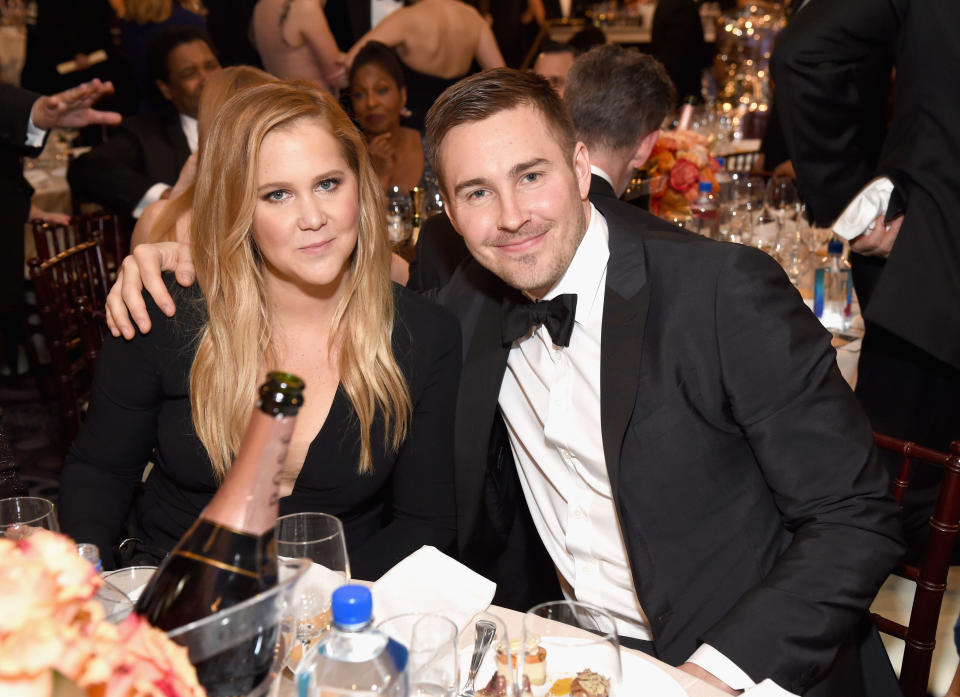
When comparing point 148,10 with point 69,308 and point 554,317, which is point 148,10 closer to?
point 69,308

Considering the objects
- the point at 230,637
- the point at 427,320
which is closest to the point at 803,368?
the point at 427,320

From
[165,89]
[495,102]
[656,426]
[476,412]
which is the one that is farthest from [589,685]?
[165,89]

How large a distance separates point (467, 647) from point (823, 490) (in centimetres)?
68

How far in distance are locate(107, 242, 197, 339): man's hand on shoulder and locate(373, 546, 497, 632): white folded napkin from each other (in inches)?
33.7

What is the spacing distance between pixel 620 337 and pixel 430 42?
13.2 ft

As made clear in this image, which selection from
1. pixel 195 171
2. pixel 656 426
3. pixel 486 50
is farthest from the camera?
pixel 486 50

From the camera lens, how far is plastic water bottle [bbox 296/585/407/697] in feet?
2.89

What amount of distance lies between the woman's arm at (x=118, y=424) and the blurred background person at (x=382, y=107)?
261 centimetres

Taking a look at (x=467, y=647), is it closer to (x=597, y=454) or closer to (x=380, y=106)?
(x=597, y=454)

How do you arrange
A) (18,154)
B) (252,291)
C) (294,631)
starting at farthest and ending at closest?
1. (18,154)
2. (252,291)
3. (294,631)

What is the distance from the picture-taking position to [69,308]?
8.89ft

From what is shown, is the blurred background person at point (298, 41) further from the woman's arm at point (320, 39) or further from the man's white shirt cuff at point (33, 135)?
the man's white shirt cuff at point (33, 135)

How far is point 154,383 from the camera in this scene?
6.50ft

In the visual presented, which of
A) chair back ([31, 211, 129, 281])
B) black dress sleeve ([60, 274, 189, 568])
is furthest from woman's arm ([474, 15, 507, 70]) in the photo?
black dress sleeve ([60, 274, 189, 568])
